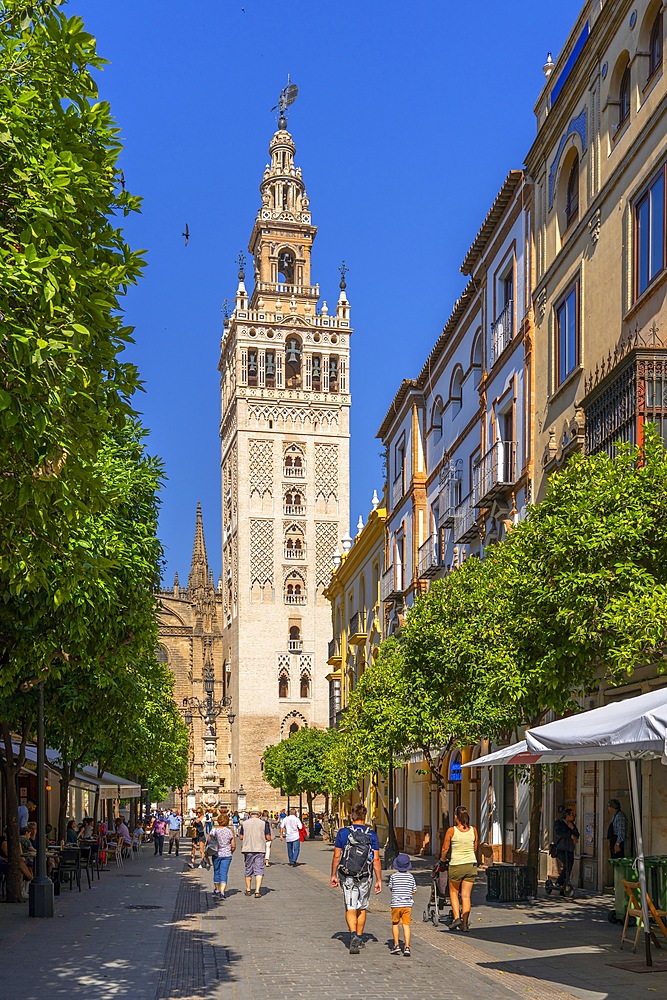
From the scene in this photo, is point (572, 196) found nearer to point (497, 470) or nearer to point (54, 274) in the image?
point (497, 470)

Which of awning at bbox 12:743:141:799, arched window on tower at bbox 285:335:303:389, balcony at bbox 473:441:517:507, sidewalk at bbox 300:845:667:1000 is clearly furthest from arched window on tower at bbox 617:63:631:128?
arched window on tower at bbox 285:335:303:389

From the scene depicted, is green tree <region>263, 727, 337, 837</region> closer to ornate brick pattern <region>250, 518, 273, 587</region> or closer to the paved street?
ornate brick pattern <region>250, 518, 273, 587</region>

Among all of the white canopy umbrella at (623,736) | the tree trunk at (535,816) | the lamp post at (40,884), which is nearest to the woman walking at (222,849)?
the lamp post at (40,884)

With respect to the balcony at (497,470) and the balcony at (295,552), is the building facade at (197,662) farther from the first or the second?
the balcony at (497,470)

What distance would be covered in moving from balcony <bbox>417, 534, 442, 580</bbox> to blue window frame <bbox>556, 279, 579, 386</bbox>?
1258 centimetres

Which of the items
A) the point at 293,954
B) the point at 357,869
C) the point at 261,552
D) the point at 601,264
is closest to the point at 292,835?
the point at 601,264

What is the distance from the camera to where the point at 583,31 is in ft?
76.5

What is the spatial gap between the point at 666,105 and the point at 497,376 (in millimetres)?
11882

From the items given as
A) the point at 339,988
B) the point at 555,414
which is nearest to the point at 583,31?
the point at 555,414

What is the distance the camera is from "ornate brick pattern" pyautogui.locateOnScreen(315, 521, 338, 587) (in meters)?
90.8

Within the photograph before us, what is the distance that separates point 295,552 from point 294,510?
3163 mm

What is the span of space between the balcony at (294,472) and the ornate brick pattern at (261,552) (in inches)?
158

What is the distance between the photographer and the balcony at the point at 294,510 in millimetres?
91688

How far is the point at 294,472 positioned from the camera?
9288 centimetres
